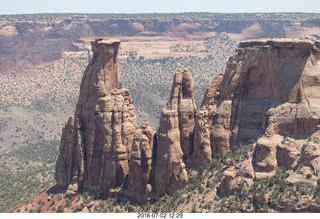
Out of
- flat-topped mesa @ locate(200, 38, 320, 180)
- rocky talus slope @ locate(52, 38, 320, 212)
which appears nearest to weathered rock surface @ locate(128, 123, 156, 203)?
rocky talus slope @ locate(52, 38, 320, 212)

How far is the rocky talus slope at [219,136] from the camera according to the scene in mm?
78375

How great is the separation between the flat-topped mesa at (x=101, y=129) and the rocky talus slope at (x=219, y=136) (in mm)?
120

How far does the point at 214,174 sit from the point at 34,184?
159 ft

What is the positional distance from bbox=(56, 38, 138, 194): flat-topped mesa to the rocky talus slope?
12 centimetres

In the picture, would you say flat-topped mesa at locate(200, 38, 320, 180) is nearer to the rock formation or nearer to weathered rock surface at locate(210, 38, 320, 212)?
weathered rock surface at locate(210, 38, 320, 212)

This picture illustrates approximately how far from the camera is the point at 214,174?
84.6 meters

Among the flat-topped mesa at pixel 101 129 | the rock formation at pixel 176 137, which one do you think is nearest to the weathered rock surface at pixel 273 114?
the rock formation at pixel 176 137

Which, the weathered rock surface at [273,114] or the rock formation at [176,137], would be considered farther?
the rock formation at [176,137]

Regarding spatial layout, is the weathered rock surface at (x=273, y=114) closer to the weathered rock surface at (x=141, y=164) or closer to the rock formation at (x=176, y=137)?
the rock formation at (x=176, y=137)

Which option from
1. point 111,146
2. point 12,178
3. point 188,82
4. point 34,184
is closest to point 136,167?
point 111,146

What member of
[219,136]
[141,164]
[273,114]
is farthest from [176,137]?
[273,114]

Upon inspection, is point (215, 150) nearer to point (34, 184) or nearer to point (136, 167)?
point (136, 167)

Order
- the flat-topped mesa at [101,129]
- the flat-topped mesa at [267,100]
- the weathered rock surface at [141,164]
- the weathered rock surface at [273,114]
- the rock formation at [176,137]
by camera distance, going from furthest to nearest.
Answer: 1. the flat-topped mesa at [101,129]
2. the weathered rock surface at [141,164]
3. the rock formation at [176,137]
4. the flat-topped mesa at [267,100]
5. the weathered rock surface at [273,114]

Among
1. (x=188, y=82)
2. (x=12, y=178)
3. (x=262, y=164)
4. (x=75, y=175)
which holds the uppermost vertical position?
(x=188, y=82)
